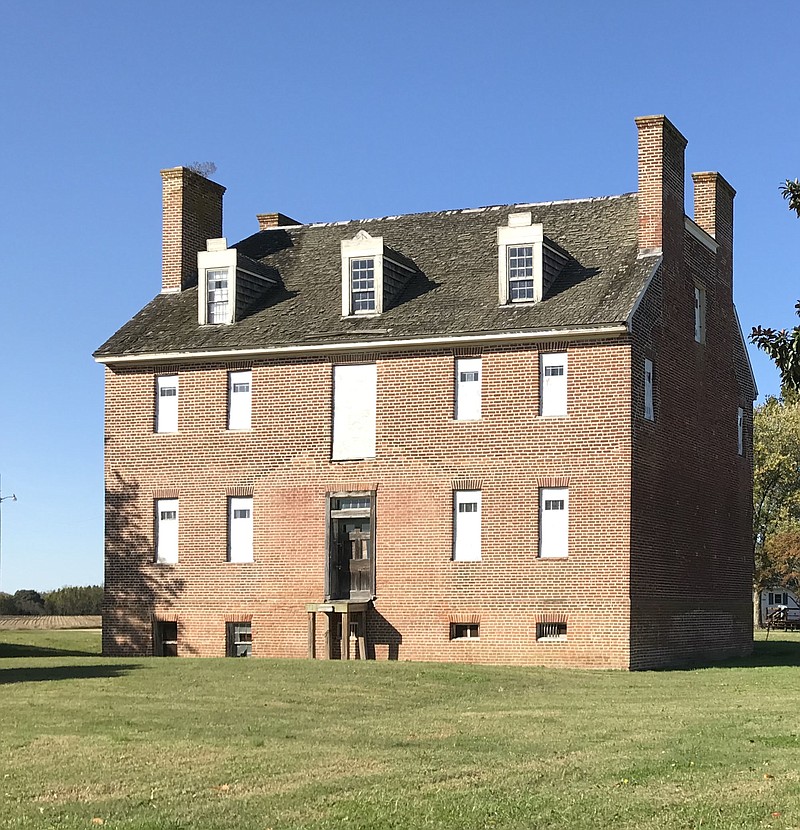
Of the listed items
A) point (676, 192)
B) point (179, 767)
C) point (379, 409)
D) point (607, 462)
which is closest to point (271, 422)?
point (379, 409)

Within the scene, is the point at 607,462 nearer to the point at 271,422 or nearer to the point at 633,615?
the point at 633,615

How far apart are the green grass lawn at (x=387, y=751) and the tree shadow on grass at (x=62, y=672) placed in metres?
0.11

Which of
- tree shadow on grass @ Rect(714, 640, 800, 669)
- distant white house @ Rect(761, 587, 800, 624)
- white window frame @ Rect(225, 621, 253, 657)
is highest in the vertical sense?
white window frame @ Rect(225, 621, 253, 657)

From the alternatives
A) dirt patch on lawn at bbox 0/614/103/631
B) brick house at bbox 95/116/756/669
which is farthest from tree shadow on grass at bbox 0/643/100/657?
dirt patch on lawn at bbox 0/614/103/631

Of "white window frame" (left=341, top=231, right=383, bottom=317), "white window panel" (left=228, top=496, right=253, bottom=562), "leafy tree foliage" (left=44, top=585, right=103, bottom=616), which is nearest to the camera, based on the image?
"white window frame" (left=341, top=231, right=383, bottom=317)

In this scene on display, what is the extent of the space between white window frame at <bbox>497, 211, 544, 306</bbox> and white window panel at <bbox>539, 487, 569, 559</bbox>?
4.69 metres

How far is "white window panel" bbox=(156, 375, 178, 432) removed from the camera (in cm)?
3862

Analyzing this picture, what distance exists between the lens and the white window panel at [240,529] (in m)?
37.6

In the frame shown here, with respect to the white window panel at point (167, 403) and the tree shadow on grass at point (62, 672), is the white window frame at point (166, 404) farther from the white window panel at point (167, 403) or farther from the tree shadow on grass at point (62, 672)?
the tree shadow on grass at point (62, 672)

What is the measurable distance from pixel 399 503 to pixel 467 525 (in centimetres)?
177

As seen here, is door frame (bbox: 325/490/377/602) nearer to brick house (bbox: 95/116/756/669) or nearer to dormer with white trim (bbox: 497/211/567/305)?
brick house (bbox: 95/116/756/669)

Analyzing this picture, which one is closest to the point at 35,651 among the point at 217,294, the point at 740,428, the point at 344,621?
the point at 344,621

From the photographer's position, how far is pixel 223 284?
129 ft

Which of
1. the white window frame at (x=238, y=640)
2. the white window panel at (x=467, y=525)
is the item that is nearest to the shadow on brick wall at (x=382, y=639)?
the white window panel at (x=467, y=525)
